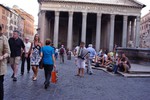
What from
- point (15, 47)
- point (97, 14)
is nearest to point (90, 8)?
point (97, 14)

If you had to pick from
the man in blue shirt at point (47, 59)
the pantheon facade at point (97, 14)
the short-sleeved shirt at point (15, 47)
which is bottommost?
the man in blue shirt at point (47, 59)

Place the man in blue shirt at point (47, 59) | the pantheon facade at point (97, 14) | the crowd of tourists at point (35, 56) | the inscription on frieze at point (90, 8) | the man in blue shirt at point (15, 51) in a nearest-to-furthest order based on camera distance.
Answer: the crowd of tourists at point (35, 56), the man in blue shirt at point (47, 59), the man in blue shirt at point (15, 51), the pantheon facade at point (97, 14), the inscription on frieze at point (90, 8)

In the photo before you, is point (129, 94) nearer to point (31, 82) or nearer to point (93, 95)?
point (93, 95)

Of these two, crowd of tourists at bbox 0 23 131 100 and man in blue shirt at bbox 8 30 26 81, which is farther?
man in blue shirt at bbox 8 30 26 81

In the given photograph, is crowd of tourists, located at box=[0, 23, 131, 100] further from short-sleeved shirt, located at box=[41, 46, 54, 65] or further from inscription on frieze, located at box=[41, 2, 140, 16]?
inscription on frieze, located at box=[41, 2, 140, 16]

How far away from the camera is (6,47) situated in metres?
6.30

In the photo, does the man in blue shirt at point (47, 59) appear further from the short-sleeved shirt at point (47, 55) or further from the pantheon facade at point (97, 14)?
the pantheon facade at point (97, 14)

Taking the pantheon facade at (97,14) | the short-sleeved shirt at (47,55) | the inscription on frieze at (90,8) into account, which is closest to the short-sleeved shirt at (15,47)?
the short-sleeved shirt at (47,55)

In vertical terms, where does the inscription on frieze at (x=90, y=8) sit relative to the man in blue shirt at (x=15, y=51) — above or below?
above

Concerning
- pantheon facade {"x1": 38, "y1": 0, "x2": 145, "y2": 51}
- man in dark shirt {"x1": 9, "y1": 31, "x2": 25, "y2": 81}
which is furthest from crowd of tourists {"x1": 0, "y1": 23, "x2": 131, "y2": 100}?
pantheon facade {"x1": 38, "y1": 0, "x2": 145, "y2": 51}

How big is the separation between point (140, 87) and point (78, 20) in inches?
1923

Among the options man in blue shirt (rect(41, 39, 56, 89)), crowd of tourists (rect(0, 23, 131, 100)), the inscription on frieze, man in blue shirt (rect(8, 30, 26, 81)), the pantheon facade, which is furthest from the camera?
the inscription on frieze

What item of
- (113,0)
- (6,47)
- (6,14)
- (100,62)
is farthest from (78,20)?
(6,47)

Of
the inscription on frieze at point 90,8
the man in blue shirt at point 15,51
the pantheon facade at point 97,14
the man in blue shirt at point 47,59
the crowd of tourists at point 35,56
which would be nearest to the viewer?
the crowd of tourists at point 35,56
